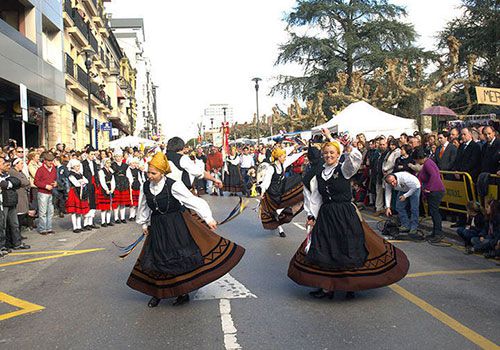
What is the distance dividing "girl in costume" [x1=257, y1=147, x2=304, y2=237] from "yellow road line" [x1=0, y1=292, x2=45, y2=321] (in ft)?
17.2

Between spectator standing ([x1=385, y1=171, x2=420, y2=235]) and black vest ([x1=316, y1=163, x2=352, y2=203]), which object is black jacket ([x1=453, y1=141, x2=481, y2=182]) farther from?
black vest ([x1=316, y1=163, x2=352, y2=203])

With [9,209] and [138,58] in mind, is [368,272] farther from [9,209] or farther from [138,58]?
[138,58]

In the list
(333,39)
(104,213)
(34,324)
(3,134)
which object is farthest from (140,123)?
(34,324)

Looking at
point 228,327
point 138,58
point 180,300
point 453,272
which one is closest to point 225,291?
point 180,300

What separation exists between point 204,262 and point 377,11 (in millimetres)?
39235

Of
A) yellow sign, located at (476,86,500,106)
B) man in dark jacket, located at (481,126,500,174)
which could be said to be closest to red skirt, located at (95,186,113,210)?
man in dark jacket, located at (481,126,500,174)

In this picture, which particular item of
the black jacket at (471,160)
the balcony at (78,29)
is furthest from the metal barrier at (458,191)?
the balcony at (78,29)

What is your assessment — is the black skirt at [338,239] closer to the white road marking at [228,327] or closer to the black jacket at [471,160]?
the white road marking at [228,327]

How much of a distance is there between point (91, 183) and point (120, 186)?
100 cm

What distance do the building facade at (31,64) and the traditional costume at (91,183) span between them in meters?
7.62

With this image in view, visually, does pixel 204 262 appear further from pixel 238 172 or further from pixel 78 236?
pixel 238 172

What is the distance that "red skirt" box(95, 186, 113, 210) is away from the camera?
13516 millimetres

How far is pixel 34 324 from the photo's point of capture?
5723 millimetres

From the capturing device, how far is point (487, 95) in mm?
11250
